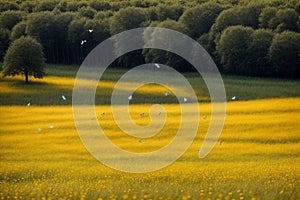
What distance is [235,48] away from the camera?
2695cm

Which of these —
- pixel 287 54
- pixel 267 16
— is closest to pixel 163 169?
pixel 287 54

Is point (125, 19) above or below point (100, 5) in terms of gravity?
below

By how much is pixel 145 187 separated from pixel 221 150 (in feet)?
19.1

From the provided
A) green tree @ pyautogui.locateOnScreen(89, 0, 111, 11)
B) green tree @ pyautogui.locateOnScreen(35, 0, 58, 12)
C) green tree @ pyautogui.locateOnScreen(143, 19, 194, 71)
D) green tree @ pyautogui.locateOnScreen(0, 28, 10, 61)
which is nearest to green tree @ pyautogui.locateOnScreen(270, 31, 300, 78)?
green tree @ pyautogui.locateOnScreen(143, 19, 194, 71)

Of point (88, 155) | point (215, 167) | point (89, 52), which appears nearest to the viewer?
point (215, 167)

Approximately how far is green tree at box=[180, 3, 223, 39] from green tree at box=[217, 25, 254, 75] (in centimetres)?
91

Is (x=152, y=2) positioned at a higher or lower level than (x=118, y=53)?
higher

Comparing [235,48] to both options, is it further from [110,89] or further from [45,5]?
[45,5]

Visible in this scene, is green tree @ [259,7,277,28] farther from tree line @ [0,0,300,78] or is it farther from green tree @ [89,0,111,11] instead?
green tree @ [89,0,111,11]

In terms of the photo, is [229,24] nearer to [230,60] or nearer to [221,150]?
[230,60]

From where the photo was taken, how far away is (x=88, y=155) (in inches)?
702

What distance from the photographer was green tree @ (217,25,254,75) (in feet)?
83.4

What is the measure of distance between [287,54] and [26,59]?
41.4 ft

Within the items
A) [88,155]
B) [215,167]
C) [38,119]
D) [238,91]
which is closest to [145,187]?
[215,167]
